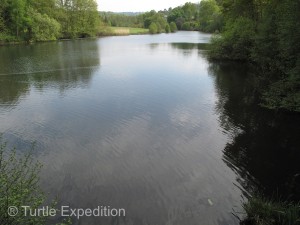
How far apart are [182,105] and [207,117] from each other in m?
3.08

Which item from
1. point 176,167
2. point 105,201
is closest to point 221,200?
point 176,167

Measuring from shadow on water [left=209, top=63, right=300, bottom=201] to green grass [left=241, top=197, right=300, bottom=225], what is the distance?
1.95 metres

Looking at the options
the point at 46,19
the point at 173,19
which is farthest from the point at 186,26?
the point at 46,19

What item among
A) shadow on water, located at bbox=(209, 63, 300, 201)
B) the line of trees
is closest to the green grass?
shadow on water, located at bbox=(209, 63, 300, 201)

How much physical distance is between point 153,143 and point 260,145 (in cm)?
602

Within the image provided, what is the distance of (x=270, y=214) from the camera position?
28.9 feet

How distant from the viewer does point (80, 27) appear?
3588 inches

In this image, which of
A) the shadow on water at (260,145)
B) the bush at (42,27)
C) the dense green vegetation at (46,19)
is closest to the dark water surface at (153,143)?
the shadow on water at (260,145)

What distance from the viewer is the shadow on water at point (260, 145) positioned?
11758 millimetres

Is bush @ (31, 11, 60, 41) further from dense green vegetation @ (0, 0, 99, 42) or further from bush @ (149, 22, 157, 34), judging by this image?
bush @ (149, 22, 157, 34)

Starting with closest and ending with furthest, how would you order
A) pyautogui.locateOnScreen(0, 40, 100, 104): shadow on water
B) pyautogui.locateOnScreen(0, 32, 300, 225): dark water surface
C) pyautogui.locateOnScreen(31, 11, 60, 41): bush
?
pyautogui.locateOnScreen(0, 32, 300, 225): dark water surface, pyautogui.locateOnScreen(0, 40, 100, 104): shadow on water, pyautogui.locateOnScreen(31, 11, 60, 41): bush

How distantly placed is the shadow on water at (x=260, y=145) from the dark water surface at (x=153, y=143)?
0.06 m

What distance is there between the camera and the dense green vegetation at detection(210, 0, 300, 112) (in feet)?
63.5

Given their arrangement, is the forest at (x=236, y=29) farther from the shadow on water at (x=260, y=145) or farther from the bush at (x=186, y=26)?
the bush at (x=186, y=26)
